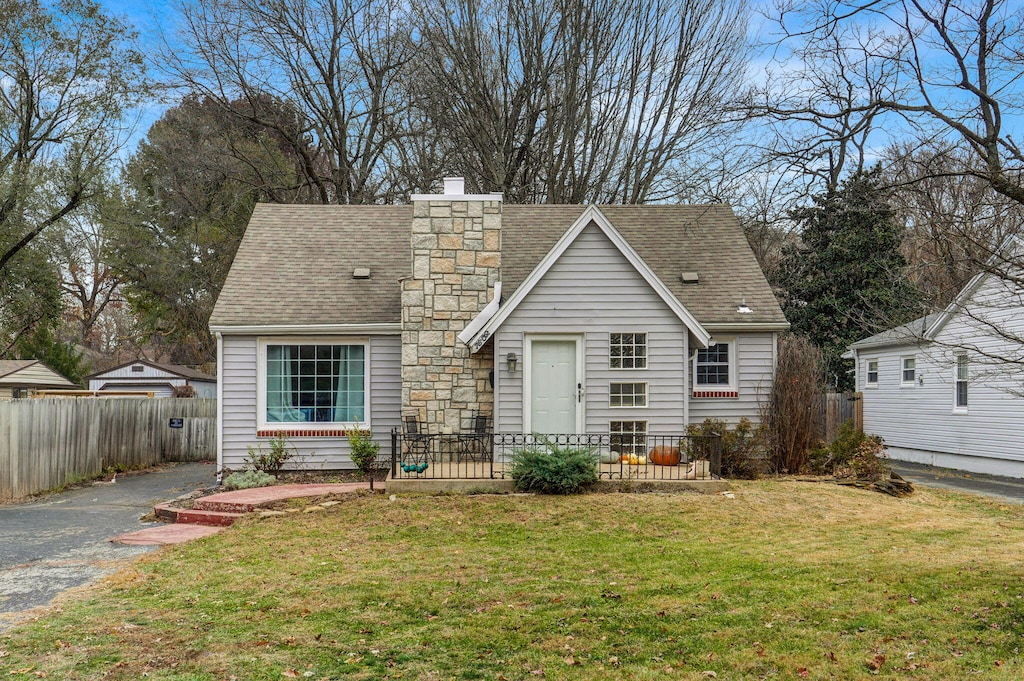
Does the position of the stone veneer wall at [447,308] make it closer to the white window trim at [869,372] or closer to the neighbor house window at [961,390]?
the neighbor house window at [961,390]

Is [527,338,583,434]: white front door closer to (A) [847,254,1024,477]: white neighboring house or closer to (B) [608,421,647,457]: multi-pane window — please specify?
(B) [608,421,647,457]: multi-pane window

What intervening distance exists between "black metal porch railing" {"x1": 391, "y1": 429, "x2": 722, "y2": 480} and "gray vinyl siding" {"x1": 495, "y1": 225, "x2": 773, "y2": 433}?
0.31 metres

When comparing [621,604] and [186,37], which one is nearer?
[621,604]

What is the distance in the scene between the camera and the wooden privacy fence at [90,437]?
1459 centimetres

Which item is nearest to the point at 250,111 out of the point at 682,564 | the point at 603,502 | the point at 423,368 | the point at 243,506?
the point at 423,368

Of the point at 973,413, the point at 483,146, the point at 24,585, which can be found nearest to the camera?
the point at 24,585

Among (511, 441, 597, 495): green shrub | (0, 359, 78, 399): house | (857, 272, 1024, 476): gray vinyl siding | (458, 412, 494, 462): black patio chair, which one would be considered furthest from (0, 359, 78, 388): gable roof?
(857, 272, 1024, 476): gray vinyl siding

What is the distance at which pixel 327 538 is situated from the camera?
32.3 ft

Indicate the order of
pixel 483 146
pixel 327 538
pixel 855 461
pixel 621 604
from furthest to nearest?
pixel 483 146 < pixel 855 461 < pixel 327 538 < pixel 621 604

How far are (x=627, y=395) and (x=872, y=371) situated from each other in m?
13.8

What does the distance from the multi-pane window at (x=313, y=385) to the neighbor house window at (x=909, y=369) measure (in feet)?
48.9

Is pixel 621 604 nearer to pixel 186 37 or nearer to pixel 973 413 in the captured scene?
pixel 973 413

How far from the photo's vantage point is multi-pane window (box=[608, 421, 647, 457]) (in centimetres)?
1412

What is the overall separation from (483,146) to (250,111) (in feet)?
32.3
